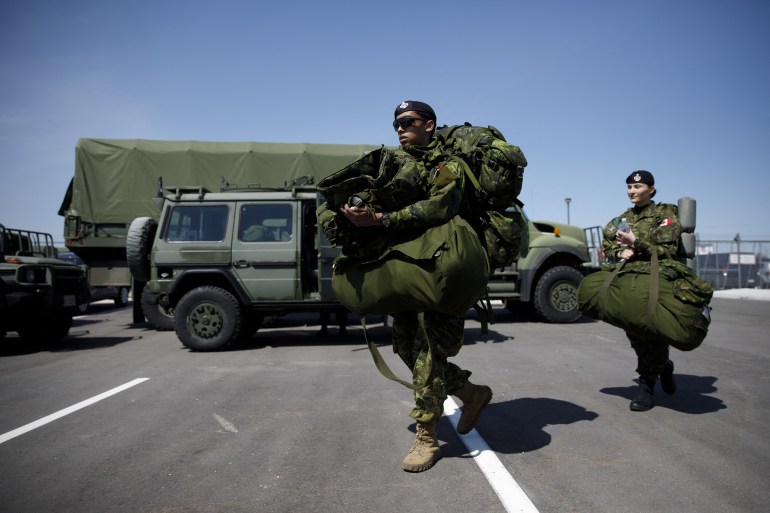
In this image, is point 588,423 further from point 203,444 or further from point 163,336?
point 163,336

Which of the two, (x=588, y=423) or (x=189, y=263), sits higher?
(x=189, y=263)

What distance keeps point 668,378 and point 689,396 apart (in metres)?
0.32

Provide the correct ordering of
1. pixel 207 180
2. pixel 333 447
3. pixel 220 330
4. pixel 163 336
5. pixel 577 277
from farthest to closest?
pixel 207 180, pixel 577 277, pixel 163 336, pixel 220 330, pixel 333 447

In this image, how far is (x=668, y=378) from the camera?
163 inches

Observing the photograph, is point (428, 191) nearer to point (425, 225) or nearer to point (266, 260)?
point (425, 225)

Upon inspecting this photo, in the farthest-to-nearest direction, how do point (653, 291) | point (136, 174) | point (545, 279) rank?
1. point (136, 174)
2. point (545, 279)
3. point (653, 291)

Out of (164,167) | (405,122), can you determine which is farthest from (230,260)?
(164,167)

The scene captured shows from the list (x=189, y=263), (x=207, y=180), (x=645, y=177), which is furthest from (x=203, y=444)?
(x=207, y=180)

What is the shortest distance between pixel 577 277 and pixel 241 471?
8.05 meters

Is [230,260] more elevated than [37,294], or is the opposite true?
[230,260]

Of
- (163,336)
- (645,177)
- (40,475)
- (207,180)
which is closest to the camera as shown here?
(40,475)

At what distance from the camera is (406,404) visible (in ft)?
13.6

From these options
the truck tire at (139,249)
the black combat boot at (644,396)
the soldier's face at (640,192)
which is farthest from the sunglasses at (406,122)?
the truck tire at (139,249)

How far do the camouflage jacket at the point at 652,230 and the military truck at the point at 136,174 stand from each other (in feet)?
24.8
